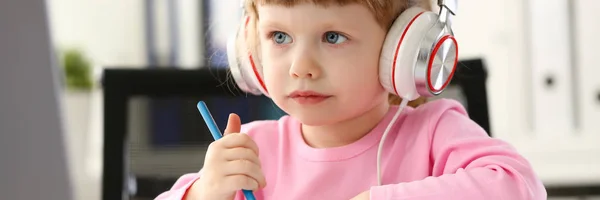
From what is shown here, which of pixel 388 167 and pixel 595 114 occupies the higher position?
pixel 388 167

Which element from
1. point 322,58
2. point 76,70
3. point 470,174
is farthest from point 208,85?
point 76,70

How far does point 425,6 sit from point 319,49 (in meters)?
0.14

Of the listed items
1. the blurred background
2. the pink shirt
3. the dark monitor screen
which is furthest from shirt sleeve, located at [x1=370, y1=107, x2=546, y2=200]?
the dark monitor screen

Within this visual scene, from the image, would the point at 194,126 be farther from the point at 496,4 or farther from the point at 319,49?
the point at 496,4

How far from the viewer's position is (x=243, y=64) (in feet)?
2.87

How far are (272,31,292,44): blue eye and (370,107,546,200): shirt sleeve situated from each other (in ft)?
0.59

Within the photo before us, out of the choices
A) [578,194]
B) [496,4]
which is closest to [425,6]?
[578,194]

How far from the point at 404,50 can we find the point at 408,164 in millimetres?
141

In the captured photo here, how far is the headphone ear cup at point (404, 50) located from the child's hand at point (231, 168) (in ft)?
0.51

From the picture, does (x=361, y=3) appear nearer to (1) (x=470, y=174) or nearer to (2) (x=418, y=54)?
(2) (x=418, y=54)

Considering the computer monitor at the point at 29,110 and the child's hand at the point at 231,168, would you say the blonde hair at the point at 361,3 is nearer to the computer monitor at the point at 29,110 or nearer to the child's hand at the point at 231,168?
the child's hand at the point at 231,168

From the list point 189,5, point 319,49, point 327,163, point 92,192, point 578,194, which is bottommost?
point 92,192

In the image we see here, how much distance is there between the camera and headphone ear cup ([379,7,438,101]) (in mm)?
771

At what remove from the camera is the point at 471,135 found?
2.68 feet
